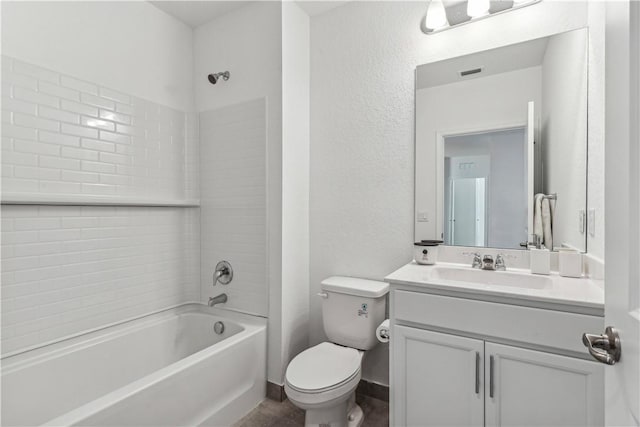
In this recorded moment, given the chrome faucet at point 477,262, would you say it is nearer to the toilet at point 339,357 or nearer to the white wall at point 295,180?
the toilet at point 339,357

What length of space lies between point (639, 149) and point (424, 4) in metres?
1.79

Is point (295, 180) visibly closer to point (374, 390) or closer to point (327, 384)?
point (327, 384)

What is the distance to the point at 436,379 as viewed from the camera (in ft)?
4.64

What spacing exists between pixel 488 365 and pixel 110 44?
2.62m

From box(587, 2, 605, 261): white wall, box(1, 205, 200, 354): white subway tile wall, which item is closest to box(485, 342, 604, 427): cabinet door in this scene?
box(587, 2, 605, 261): white wall

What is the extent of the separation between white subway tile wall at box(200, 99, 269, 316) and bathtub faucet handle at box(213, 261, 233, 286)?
4cm

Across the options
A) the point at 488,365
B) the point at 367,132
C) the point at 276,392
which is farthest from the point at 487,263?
the point at 276,392

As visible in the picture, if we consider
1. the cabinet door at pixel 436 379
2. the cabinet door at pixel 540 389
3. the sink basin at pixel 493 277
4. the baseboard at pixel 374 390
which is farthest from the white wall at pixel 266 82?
the cabinet door at pixel 540 389

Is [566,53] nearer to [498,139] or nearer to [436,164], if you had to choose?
[498,139]

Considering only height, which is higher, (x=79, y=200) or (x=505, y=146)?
(x=505, y=146)

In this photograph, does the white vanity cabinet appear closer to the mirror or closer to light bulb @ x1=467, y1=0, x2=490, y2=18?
the mirror

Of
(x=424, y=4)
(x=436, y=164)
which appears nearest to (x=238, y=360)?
(x=436, y=164)

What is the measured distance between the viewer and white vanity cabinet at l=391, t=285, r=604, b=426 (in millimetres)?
1169

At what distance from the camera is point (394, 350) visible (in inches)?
59.4
